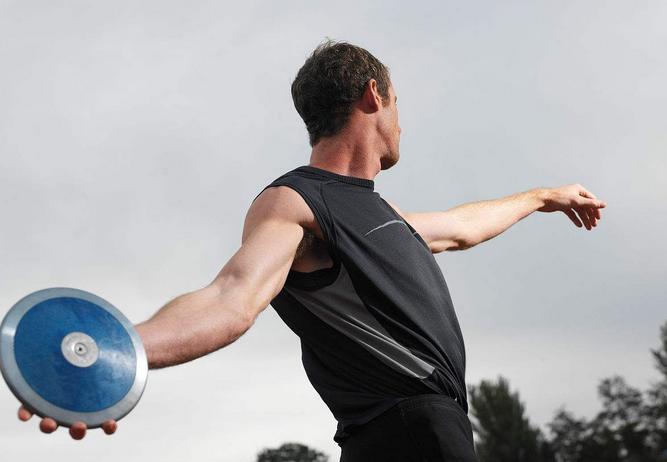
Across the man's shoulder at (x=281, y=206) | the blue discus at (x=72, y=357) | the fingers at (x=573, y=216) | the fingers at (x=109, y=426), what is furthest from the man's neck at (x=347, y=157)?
the fingers at (x=573, y=216)

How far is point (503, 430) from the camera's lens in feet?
255

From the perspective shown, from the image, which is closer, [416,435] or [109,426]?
[109,426]

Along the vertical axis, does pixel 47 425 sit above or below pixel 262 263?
below

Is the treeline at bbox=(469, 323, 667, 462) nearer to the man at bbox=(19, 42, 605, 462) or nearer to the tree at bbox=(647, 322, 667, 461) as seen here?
the tree at bbox=(647, 322, 667, 461)

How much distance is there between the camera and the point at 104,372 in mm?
2336

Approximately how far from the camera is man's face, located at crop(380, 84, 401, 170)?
432 cm

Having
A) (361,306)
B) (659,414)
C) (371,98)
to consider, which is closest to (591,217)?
(371,98)

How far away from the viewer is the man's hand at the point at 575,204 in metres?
5.93

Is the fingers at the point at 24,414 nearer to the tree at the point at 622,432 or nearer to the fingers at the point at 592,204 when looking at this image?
the fingers at the point at 592,204

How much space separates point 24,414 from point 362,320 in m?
1.75

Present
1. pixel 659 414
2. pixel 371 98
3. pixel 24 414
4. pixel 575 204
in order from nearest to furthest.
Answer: pixel 24 414
pixel 371 98
pixel 575 204
pixel 659 414

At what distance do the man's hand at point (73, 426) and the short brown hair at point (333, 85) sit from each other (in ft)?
7.52

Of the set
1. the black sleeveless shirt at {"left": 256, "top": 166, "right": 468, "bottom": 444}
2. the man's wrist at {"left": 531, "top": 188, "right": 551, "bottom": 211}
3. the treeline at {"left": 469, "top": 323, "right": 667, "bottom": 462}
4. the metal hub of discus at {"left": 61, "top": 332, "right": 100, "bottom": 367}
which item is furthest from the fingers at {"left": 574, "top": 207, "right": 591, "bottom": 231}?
the treeline at {"left": 469, "top": 323, "right": 667, "bottom": 462}

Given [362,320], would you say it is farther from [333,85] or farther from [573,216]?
[573,216]
